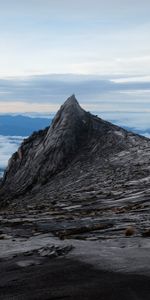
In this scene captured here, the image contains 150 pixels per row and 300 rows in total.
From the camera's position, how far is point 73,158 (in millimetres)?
58938

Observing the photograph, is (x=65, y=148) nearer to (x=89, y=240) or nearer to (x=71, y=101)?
(x=71, y=101)

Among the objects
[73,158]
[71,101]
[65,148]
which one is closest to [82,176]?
[73,158]

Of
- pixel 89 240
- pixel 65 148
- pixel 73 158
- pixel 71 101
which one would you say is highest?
pixel 71 101

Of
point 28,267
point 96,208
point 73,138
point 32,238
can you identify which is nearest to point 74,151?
point 73,138

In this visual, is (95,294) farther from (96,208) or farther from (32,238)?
(96,208)

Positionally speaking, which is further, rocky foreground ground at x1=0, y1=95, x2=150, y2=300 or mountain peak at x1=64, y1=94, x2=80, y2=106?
mountain peak at x1=64, y1=94, x2=80, y2=106

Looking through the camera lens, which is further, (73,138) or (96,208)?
(73,138)

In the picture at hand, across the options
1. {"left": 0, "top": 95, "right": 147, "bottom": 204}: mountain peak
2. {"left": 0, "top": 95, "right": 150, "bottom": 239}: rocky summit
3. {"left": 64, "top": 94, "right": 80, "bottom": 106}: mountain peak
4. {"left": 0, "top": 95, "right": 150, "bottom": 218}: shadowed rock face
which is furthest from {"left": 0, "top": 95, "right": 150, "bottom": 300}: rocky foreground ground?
{"left": 64, "top": 94, "right": 80, "bottom": 106}: mountain peak

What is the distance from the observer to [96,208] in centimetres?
2622

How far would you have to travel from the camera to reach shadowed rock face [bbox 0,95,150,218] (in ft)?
141

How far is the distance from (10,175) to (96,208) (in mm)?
42492

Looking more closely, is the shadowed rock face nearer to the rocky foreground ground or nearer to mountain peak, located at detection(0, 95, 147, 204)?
mountain peak, located at detection(0, 95, 147, 204)

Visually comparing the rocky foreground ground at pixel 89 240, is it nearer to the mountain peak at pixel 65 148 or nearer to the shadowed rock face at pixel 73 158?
the shadowed rock face at pixel 73 158

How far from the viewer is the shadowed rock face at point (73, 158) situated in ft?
141
